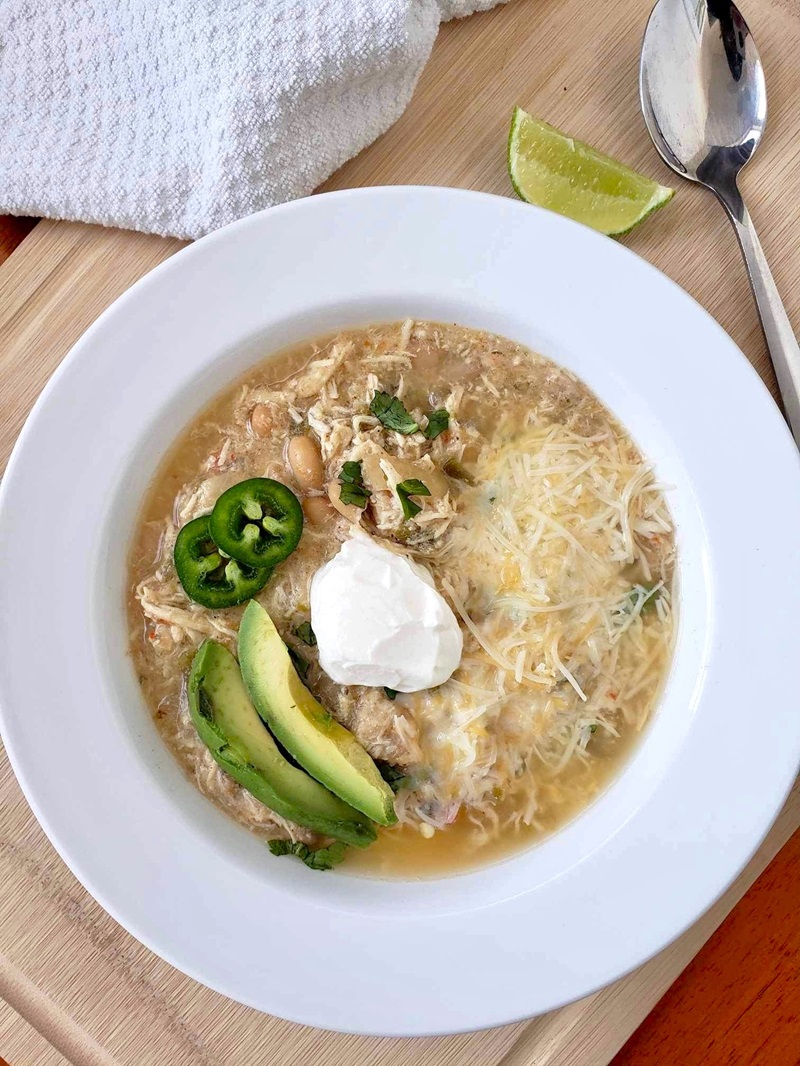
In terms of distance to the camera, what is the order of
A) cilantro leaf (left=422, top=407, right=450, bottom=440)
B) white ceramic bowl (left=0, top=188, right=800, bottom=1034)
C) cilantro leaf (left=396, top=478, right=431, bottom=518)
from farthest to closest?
cilantro leaf (left=422, top=407, right=450, bottom=440), cilantro leaf (left=396, top=478, right=431, bottom=518), white ceramic bowl (left=0, top=188, right=800, bottom=1034)

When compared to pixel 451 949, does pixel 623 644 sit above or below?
above

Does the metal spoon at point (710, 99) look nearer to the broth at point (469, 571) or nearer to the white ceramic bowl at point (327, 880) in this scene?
the white ceramic bowl at point (327, 880)

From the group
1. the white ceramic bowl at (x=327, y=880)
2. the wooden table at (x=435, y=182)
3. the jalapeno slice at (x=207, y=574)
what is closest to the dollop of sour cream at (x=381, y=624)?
the jalapeno slice at (x=207, y=574)

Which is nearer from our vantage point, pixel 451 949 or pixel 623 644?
pixel 451 949

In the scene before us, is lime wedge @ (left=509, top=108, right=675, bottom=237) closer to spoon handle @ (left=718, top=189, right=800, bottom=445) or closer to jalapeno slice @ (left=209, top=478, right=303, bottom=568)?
spoon handle @ (left=718, top=189, right=800, bottom=445)

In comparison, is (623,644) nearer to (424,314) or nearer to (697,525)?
(697,525)

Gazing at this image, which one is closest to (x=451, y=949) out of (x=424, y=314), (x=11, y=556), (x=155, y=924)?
(x=155, y=924)

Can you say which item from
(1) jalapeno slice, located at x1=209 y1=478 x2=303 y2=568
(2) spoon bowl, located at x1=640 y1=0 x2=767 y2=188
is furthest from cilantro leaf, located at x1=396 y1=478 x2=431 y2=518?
(2) spoon bowl, located at x1=640 y1=0 x2=767 y2=188

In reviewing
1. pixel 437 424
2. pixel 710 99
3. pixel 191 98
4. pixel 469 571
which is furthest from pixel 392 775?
pixel 710 99
